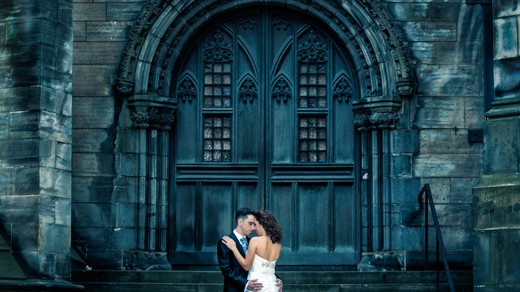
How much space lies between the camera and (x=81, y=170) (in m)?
21.0

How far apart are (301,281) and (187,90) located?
12.9 feet

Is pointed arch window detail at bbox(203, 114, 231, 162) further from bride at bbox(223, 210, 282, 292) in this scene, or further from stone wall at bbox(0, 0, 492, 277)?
bride at bbox(223, 210, 282, 292)

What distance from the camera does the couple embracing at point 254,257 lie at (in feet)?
52.8

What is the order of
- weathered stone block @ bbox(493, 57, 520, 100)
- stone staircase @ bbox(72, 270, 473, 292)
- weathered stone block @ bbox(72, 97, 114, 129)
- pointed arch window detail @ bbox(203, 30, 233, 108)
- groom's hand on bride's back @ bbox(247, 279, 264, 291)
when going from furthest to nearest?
pointed arch window detail @ bbox(203, 30, 233, 108) < weathered stone block @ bbox(72, 97, 114, 129) < stone staircase @ bbox(72, 270, 473, 292) < weathered stone block @ bbox(493, 57, 520, 100) < groom's hand on bride's back @ bbox(247, 279, 264, 291)

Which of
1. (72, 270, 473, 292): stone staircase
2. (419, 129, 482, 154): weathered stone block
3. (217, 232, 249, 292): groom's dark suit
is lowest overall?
(72, 270, 473, 292): stone staircase

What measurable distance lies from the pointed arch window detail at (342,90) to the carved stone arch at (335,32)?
19 centimetres

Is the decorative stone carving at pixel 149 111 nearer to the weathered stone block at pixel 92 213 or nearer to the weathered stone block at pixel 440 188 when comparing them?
the weathered stone block at pixel 92 213

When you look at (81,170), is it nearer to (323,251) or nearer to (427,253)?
(323,251)

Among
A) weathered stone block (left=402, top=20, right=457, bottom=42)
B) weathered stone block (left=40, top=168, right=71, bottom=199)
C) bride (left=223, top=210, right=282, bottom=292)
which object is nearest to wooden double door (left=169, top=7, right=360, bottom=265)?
weathered stone block (left=402, top=20, right=457, bottom=42)

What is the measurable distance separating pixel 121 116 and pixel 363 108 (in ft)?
10.8

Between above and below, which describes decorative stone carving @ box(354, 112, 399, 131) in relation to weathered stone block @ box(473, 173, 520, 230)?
above

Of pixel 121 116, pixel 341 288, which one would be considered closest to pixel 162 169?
pixel 121 116

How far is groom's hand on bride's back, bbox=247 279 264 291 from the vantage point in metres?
16.0

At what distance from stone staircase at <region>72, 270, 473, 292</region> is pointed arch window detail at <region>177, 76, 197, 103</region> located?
3298 millimetres
